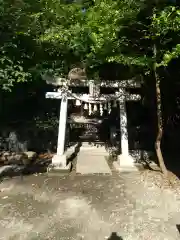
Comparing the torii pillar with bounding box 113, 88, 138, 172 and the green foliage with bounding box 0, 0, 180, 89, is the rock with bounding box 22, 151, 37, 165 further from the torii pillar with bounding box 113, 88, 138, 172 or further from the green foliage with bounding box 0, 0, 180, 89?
the torii pillar with bounding box 113, 88, 138, 172

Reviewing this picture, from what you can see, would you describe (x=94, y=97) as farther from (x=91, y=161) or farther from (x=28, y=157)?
(x=28, y=157)

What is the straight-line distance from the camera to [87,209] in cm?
544

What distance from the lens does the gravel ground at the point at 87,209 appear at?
14.8 feet

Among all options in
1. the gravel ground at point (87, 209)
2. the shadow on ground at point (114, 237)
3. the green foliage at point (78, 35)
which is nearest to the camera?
the shadow on ground at point (114, 237)

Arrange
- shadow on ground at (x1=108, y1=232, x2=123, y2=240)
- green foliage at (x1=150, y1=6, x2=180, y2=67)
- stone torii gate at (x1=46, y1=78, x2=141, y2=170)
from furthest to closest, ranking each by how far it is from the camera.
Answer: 1. stone torii gate at (x1=46, y1=78, x2=141, y2=170)
2. green foliage at (x1=150, y1=6, x2=180, y2=67)
3. shadow on ground at (x1=108, y1=232, x2=123, y2=240)

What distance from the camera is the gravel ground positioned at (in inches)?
178

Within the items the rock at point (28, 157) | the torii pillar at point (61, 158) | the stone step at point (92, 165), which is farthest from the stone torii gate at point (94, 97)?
the rock at point (28, 157)

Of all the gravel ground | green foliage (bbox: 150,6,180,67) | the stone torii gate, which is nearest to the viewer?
the gravel ground

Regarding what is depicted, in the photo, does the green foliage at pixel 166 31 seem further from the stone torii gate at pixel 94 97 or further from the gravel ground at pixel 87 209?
the gravel ground at pixel 87 209

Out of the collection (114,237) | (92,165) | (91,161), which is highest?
(91,161)

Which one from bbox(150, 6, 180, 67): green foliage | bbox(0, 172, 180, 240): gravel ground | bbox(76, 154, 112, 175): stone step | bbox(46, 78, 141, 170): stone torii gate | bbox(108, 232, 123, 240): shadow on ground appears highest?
bbox(150, 6, 180, 67): green foliage

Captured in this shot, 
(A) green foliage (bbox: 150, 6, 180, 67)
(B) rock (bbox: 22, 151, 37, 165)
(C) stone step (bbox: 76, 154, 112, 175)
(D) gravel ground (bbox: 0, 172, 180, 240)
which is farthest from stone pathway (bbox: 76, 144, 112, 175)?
(A) green foliage (bbox: 150, 6, 180, 67)

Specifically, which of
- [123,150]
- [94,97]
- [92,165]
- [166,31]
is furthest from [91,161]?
[166,31]

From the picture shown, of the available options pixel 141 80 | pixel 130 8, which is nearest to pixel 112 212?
pixel 141 80
